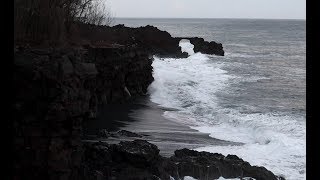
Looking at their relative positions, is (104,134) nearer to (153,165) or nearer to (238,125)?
(153,165)

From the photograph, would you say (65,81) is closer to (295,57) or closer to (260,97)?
(260,97)

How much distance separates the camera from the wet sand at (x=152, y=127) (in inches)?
593

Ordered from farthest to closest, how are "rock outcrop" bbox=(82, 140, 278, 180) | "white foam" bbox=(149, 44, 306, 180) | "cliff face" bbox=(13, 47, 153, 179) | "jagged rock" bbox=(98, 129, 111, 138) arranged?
"jagged rock" bbox=(98, 129, 111, 138) < "white foam" bbox=(149, 44, 306, 180) < "rock outcrop" bbox=(82, 140, 278, 180) < "cliff face" bbox=(13, 47, 153, 179)

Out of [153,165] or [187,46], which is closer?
[153,165]

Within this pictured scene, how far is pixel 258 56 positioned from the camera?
6159cm

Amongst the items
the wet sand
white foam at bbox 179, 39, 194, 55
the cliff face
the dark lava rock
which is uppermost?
white foam at bbox 179, 39, 194, 55

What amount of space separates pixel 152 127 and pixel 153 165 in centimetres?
607

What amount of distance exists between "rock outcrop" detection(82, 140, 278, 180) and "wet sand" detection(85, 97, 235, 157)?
1.81 meters

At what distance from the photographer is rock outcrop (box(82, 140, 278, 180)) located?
441 inches

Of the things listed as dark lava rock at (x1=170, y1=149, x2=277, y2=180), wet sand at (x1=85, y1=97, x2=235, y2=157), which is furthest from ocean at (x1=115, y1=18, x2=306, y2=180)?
dark lava rock at (x1=170, y1=149, x2=277, y2=180)

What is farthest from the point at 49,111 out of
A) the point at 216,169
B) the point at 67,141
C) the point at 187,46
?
the point at 187,46

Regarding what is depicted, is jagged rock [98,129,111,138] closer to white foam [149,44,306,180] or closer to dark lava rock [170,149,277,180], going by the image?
white foam [149,44,306,180]

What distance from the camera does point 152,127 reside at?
1750cm
